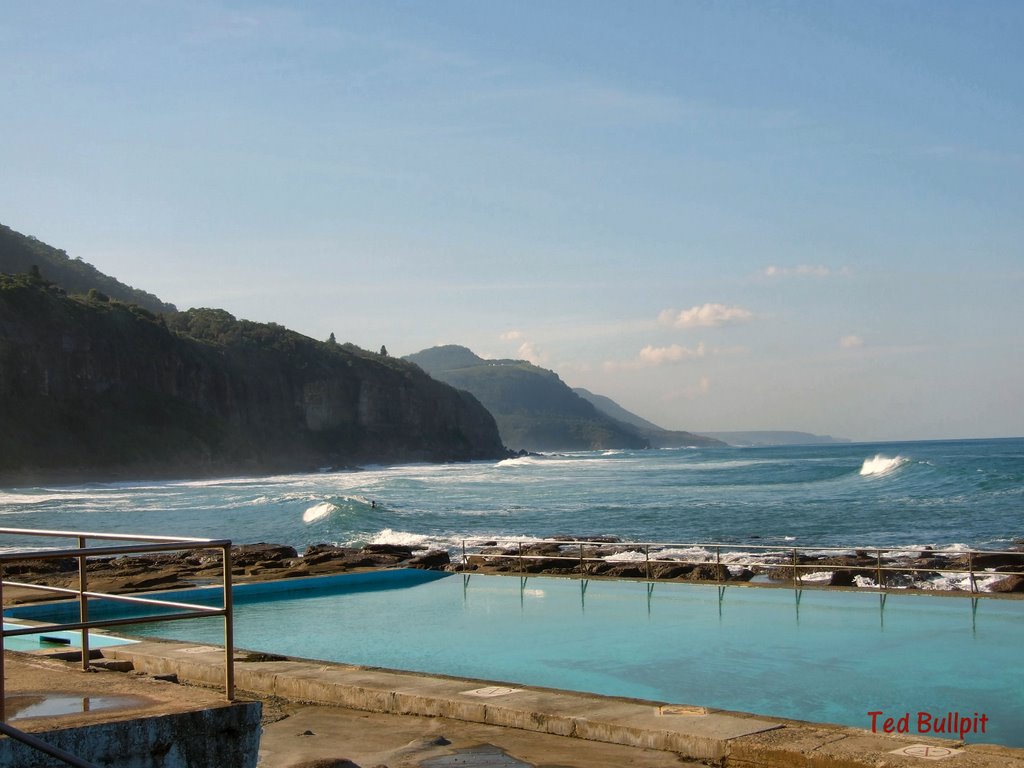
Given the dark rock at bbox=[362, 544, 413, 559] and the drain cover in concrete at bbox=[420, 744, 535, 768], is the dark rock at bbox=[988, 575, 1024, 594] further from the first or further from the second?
the drain cover in concrete at bbox=[420, 744, 535, 768]

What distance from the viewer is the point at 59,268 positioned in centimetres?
12950

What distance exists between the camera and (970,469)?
67.2m

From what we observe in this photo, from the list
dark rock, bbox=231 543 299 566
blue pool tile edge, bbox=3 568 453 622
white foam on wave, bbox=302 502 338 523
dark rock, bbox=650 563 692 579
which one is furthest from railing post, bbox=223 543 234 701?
white foam on wave, bbox=302 502 338 523

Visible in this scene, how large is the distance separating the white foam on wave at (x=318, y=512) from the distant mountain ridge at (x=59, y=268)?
8261 cm

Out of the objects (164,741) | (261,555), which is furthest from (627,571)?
(164,741)

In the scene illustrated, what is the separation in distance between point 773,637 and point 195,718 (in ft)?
30.3

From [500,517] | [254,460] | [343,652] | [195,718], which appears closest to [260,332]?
[254,460]

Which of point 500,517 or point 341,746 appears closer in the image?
point 341,746

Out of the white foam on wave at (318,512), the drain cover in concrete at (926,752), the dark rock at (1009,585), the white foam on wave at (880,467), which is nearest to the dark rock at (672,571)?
the dark rock at (1009,585)

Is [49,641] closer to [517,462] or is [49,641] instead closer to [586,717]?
[586,717]

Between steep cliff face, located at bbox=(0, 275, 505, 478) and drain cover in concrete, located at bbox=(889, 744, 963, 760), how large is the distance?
74.6 m

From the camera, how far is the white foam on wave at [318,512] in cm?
3733

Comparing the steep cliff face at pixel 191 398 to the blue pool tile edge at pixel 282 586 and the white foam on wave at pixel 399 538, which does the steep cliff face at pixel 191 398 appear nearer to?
the white foam on wave at pixel 399 538

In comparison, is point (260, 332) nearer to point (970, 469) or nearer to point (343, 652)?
point (970, 469)
